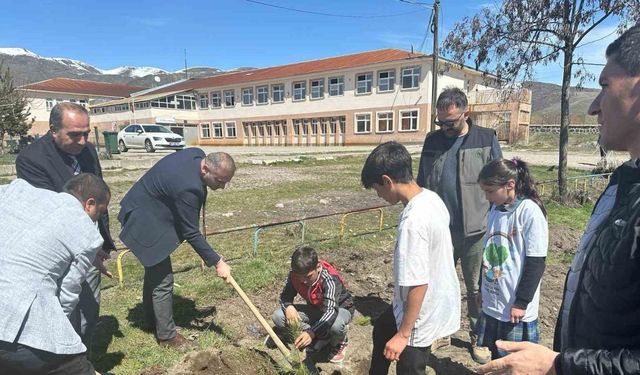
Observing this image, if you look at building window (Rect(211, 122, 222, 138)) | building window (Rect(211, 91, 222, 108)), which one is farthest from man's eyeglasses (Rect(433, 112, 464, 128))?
building window (Rect(211, 122, 222, 138))

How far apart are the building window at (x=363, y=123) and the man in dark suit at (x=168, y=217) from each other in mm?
30490

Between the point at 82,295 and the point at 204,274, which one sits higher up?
the point at 82,295

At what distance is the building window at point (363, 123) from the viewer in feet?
108

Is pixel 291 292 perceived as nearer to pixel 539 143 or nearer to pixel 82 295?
pixel 82 295

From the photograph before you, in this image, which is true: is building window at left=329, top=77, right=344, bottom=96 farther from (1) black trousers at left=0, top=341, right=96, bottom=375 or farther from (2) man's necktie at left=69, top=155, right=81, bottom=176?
(1) black trousers at left=0, top=341, right=96, bottom=375

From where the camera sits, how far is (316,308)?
328cm

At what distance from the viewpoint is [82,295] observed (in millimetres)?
2549

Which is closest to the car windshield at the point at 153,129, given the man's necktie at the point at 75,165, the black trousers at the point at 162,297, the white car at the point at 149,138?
the white car at the point at 149,138

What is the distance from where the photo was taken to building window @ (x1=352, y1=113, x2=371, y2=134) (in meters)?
33.0

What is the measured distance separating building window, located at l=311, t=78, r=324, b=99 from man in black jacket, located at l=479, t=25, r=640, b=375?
114 ft

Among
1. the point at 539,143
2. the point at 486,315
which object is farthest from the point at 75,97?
the point at 486,315

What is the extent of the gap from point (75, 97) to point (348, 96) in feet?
115

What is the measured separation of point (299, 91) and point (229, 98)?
896 centimetres

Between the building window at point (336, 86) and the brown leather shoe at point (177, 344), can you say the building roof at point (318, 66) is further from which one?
the brown leather shoe at point (177, 344)
